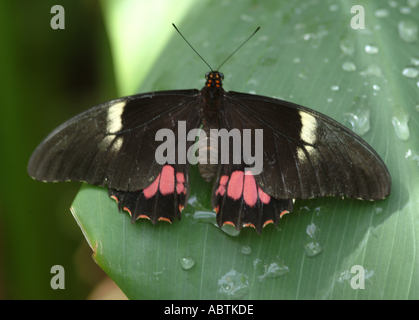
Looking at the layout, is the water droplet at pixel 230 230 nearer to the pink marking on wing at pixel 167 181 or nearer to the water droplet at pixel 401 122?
the pink marking on wing at pixel 167 181

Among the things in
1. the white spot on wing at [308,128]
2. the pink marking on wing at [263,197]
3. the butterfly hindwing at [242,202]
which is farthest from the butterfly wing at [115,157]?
the white spot on wing at [308,128]

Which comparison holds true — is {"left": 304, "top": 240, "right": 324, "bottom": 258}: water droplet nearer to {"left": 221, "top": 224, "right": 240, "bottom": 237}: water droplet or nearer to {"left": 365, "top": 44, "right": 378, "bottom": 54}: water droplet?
{"left": 221, "top": 224, "right": 240, "bottom": 237}: water droplet

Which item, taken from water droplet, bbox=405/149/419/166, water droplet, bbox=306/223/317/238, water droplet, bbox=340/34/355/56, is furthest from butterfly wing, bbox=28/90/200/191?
water droplet, bbox=405/149/419/166

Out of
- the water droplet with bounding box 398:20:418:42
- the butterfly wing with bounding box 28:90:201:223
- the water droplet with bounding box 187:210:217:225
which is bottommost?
the water droplet with bounding box 187:210:217:225

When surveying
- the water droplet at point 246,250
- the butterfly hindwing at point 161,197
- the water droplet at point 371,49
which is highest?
the water droplet at point 371,49

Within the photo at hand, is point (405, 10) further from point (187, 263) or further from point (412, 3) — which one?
point (187, 263)

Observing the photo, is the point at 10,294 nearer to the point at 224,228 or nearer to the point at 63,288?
the point at 63,288
